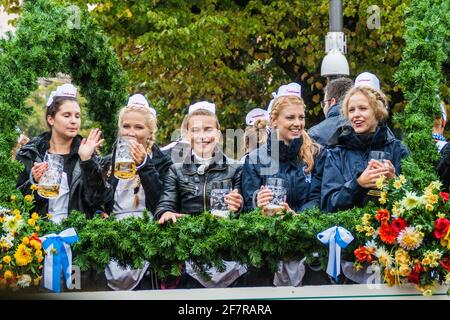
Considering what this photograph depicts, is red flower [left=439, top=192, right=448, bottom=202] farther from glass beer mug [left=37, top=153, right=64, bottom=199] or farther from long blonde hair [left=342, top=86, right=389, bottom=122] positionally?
glass beer mug [left=37, top=153, right=64, bottom=199]

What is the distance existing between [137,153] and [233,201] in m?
0.98

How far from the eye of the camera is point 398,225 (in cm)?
657

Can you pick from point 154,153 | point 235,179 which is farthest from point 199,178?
point 154,153

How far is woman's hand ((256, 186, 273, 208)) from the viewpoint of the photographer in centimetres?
701

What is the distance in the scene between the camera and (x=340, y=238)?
6711 mm

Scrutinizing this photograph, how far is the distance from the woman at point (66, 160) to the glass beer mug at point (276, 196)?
4.39 feet

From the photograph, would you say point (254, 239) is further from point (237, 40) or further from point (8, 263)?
point (237, 40)

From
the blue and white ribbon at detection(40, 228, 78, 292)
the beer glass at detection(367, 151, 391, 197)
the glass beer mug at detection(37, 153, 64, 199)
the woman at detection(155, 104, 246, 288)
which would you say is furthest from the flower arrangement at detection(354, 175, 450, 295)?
the glass beer mug at detection(37, 153, 64, 199)

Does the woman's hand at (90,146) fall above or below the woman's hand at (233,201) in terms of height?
above

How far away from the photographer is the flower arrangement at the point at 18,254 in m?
6.87

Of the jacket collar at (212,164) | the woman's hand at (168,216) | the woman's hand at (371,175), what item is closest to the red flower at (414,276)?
the woman's hand at (371,175)

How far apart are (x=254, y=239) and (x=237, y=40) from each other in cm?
1070

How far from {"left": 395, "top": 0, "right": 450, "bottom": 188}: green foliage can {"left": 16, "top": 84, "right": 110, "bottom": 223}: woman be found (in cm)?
213

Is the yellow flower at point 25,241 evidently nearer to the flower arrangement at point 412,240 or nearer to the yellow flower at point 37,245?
the yellow flower at point 37,245
